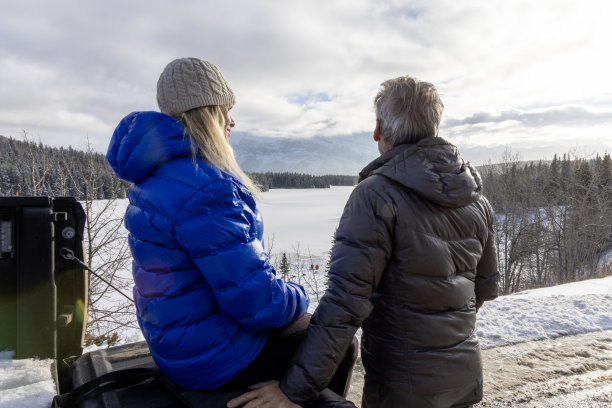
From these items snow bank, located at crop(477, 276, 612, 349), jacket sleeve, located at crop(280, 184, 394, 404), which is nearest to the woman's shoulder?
jacket sleeve, located at crop(280, 184, 394, 404)

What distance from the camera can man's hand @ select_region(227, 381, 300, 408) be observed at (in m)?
1.53

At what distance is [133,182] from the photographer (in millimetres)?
1721

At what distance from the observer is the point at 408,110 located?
1.66 metres

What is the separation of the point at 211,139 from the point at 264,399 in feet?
3.46

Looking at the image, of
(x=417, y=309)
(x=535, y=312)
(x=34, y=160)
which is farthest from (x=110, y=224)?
(x=417, y=309)

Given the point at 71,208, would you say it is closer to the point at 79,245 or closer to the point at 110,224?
the point at 79,245

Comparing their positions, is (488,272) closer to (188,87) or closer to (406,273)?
(406,273)

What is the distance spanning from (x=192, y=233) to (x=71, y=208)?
1.27 m

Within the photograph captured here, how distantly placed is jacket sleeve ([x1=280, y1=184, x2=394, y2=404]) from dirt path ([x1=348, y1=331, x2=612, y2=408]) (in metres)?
1.87

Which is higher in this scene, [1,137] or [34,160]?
[1,137]

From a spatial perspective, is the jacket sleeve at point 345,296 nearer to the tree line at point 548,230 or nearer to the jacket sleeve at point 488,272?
the jacket sleeve at point 488,272

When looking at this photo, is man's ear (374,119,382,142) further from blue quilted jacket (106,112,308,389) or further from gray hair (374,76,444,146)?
blue quilted jacket (106,112,308,389)

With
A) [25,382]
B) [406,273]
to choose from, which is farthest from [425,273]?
[25,382]

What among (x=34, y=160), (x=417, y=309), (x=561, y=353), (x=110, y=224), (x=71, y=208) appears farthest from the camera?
(x=110, y=224)
